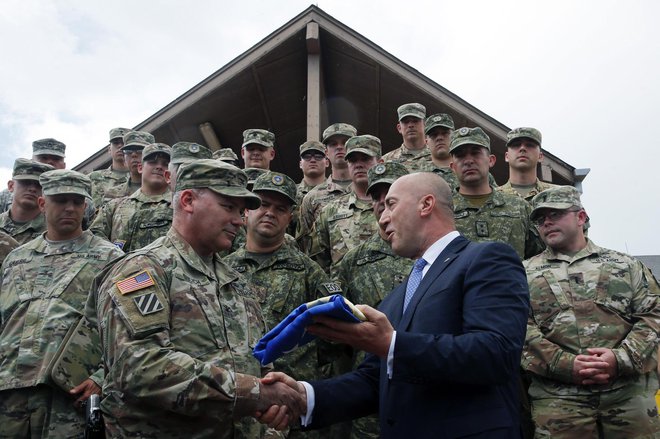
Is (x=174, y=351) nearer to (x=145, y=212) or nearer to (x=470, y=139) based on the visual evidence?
(x=145, y=212)

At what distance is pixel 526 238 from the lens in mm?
5395

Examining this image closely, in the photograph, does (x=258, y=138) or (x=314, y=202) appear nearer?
(x=314, y=202)

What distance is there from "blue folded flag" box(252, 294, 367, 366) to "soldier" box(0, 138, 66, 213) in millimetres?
5182

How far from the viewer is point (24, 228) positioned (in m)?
5.51

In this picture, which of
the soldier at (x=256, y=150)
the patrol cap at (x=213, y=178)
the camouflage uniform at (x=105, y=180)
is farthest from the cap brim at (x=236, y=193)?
the camouflage uniform at (x=105, y=180)

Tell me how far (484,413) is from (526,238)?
3.16 metres

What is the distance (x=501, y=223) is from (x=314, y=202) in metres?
2.13

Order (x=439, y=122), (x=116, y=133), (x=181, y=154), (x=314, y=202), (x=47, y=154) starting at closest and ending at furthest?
(x=181, y=154)
(x=314, y=202)
(x=439, y=122)
(x=47, y=154)
(x=116, y=133)

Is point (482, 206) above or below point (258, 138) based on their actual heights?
below

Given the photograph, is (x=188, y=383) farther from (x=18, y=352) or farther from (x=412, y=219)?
(x=18, y=352)

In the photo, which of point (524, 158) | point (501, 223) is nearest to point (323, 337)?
point (501, 223)

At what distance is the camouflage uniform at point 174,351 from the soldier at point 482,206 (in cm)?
263

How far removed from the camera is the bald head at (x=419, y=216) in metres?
3.04

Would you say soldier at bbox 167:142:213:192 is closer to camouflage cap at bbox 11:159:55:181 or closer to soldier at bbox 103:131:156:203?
camouflage cap at bbox 11:159:55:181
